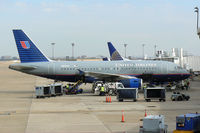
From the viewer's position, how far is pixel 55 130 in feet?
81.1

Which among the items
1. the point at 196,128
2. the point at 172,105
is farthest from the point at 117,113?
the point at 196,128

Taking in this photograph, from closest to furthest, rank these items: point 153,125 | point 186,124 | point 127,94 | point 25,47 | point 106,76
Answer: point 153,125, point 186,124, point 127,94, point 25,47, point 106,76

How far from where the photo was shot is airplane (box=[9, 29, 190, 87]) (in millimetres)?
54250

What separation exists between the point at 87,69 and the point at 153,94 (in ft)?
52.3

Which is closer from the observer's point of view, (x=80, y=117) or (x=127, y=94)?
(x=80, y=117)

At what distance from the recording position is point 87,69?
5628 centimetres

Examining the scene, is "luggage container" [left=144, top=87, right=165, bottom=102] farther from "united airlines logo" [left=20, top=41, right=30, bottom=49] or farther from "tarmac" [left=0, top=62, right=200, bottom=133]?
"united airlines logo" [left=20, top=41, right=30, bottom=49]

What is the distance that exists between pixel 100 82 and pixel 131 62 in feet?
21.4

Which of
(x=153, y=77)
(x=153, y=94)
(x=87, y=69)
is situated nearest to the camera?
(x=153, y=94)

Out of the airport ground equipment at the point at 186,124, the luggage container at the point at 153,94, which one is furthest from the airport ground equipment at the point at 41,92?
the airport ground equipment at the point at 186,124

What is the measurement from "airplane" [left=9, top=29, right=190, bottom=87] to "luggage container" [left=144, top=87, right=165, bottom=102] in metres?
10.9

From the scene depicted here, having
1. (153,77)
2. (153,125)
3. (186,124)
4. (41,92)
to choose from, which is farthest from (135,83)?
(153,125)

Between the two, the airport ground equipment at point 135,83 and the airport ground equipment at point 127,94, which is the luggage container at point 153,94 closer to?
the airport ground equipment at point 127,94

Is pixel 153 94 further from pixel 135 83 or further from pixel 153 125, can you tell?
pixel 153 125
